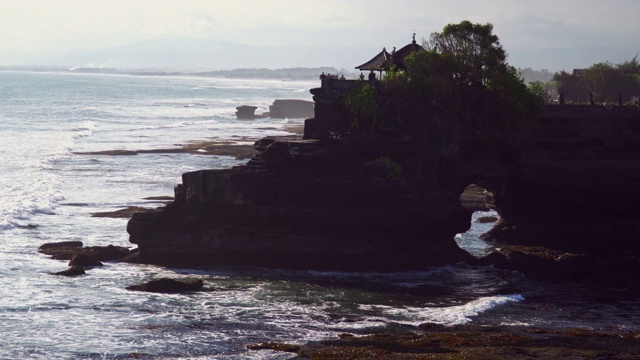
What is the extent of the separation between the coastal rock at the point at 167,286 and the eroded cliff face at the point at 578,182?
15.5 m

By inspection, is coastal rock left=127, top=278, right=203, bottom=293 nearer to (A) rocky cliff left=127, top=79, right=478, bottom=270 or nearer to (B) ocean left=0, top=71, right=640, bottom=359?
(B) ocean left=0, top=71, right=640, bottom=359

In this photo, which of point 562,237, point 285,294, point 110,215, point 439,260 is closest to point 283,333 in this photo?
point 285,294

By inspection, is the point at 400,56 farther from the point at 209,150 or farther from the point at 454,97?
the point at 209,150

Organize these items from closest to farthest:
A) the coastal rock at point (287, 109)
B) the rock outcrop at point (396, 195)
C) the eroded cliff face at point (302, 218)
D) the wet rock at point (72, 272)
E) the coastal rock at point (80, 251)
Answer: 1. the wet rock at point (72, 272)
2. the eroded cliff face at point (302, 218)
3. the rock outcrop at point (396, 195)
4. the coastal rock at point (80, 251)
5. the coastal rock at point (287, 109)

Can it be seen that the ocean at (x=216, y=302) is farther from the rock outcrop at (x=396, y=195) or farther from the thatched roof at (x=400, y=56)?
the thatched roof at (x=400, y=56)

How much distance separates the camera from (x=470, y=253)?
146ft

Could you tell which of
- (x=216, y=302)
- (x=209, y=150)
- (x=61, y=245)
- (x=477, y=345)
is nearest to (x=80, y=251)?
(x=61, y=245)

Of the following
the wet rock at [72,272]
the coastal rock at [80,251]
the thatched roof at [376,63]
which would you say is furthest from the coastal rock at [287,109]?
the wet rock at [72,272]

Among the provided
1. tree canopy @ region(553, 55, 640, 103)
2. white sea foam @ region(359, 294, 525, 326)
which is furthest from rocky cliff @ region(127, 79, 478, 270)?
tree canopy @ region(553, 55, 640, 103)

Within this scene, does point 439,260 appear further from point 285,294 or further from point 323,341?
point 323,341

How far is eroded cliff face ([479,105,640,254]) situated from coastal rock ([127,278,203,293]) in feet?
50.9

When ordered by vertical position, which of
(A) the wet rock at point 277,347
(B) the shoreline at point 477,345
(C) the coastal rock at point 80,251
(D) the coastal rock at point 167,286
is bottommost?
(A) the wet rock at point 277,347

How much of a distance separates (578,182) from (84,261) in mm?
21506

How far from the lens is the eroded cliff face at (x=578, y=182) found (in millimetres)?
45062
